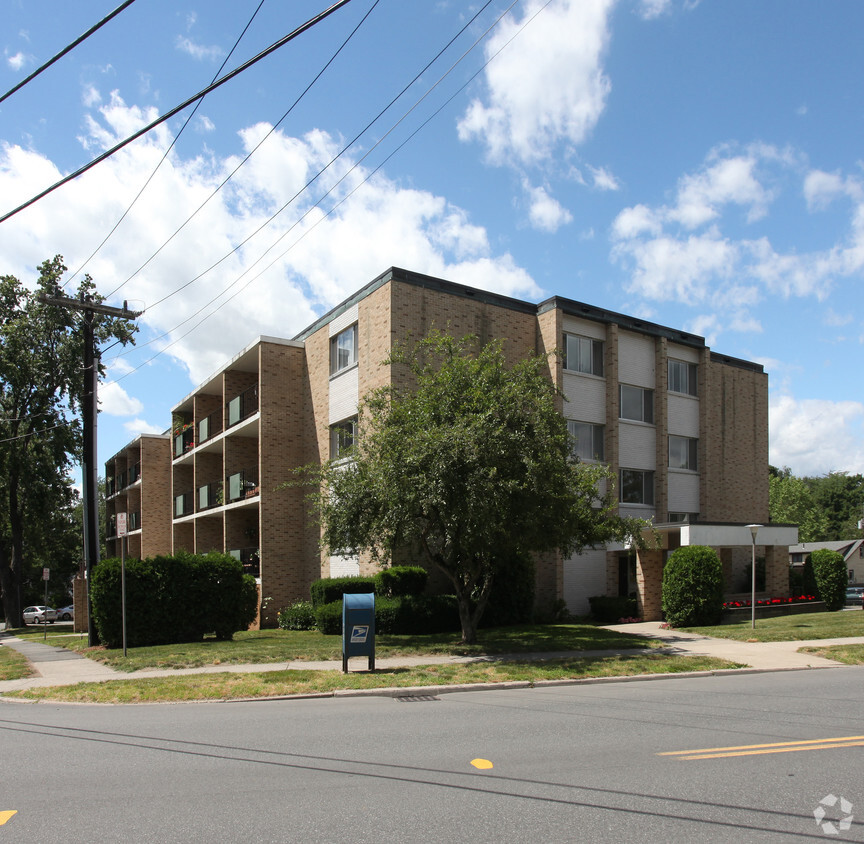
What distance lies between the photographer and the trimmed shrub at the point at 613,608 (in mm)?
23250

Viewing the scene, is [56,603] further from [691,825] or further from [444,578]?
[691,825]

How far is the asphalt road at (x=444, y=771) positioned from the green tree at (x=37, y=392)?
27153 mm

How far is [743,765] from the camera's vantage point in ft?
23.0

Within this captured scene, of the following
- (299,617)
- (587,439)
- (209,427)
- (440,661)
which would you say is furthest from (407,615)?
(209,427)

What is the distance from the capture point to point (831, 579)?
2602 cm

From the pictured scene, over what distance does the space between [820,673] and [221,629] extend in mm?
13461

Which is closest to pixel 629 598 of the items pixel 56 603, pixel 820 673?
pixel 820 673

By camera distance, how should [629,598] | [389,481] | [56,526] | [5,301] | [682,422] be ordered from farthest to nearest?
[56,526]
[5,301]
[682,422]
[629,598]
[389,481]

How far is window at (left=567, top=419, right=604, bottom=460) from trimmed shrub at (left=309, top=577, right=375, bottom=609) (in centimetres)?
819

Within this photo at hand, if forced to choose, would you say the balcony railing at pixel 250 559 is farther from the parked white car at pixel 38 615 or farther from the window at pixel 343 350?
the parked white car at pixel 38 615

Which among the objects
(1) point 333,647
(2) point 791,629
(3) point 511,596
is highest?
(3) point 511,596

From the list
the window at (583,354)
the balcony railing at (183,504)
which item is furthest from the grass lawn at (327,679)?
A: the balcony railing at (183,504)

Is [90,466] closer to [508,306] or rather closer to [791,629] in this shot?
[508,306]

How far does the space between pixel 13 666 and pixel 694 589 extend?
16.2m
